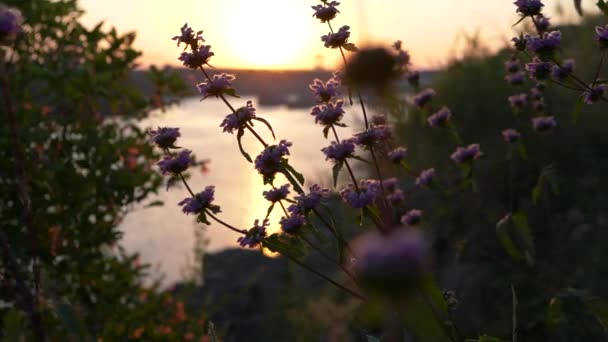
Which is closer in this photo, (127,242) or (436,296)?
(436,296)

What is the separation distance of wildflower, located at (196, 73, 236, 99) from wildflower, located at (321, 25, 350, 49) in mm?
436

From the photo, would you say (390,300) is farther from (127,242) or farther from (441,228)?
(127,242)

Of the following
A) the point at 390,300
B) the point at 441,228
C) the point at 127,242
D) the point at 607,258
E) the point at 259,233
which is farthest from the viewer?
the point at 127,242

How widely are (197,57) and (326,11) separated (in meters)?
0.59

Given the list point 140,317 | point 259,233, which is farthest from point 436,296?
point 140,317

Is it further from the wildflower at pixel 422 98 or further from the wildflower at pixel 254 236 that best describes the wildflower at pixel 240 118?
the wildflower at pixel 422 98

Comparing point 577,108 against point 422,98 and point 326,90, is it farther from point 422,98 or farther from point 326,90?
point 422,98

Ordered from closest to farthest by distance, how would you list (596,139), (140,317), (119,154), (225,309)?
(119,154), (140,317), (596,139), (225,309)

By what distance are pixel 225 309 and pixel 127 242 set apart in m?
2.78

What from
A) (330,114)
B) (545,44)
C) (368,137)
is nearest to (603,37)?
(545,44)

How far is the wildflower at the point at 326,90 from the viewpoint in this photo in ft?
7.95

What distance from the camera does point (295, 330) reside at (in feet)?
23.8

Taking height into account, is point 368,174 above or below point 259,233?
above

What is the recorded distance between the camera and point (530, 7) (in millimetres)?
2330
